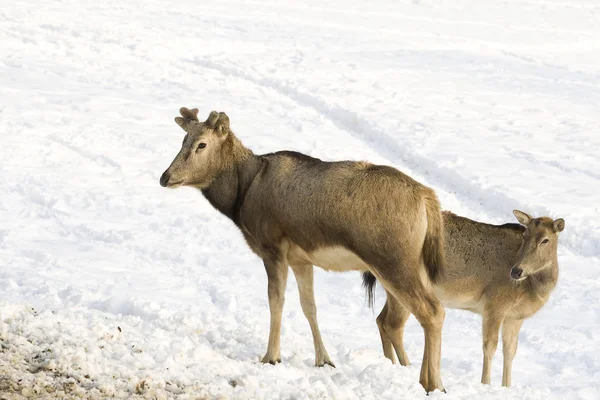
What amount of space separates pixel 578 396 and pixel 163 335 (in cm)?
541

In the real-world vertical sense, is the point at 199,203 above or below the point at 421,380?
below

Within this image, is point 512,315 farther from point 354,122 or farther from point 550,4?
point 550,4

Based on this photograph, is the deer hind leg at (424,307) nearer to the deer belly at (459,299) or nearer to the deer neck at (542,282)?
the deer belly at (459,299)

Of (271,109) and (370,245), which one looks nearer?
(370,245)

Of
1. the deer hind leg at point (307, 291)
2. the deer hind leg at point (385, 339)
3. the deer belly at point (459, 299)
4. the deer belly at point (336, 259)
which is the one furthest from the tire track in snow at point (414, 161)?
the deer belly at point (336, 259)

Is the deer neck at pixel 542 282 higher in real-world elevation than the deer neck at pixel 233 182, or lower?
lower

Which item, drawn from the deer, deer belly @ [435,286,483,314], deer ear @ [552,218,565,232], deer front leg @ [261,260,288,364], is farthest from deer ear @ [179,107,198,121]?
deer ear @ [552,218,565,232]

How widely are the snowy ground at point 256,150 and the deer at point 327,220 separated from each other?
2.26 ft

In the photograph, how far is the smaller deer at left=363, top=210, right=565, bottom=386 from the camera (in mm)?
10633

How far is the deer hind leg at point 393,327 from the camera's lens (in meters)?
9.88

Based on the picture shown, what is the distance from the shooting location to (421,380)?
8648 mm

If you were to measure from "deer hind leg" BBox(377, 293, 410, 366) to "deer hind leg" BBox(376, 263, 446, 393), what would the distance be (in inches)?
48.7

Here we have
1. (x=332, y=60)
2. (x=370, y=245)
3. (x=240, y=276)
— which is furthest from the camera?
(x=332, y=60)

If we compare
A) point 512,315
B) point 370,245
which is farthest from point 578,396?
point 370,245
